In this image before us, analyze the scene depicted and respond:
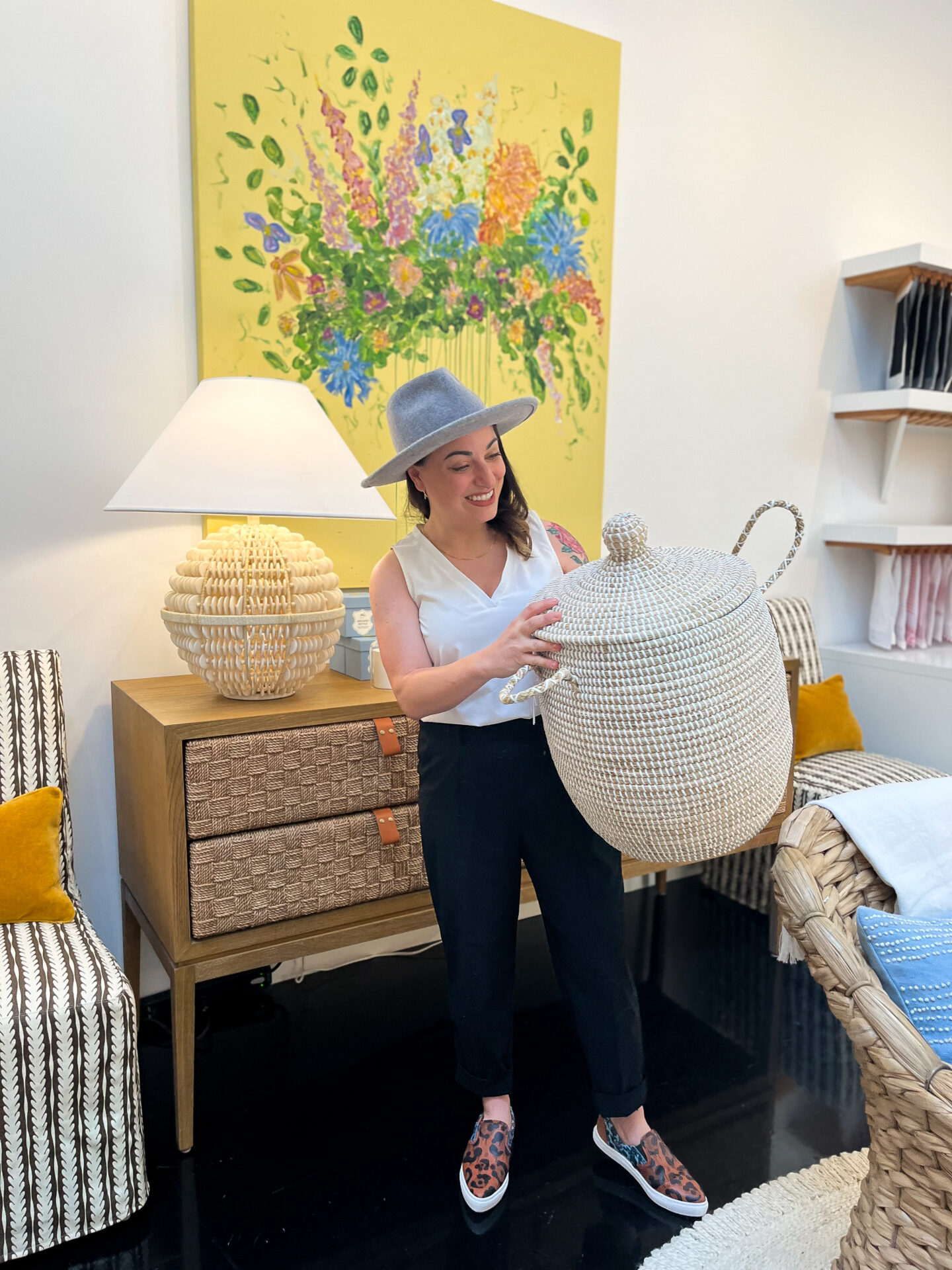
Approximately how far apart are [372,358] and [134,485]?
2.51ft

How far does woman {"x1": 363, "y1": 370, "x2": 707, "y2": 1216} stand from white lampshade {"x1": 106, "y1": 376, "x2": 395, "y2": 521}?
9.3 inches

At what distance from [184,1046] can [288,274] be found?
1628 mm

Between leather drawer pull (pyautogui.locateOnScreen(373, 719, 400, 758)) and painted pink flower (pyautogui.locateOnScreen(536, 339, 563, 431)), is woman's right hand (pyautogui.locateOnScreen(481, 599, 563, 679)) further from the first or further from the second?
painted pink flower (pyautogui.locateOnScreen(536, 339, 563, 431))

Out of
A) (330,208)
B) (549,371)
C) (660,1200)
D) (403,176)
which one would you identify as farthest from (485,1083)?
(403,176)

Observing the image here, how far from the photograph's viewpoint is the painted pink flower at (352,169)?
2.10 m

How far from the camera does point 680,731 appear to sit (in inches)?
42.4

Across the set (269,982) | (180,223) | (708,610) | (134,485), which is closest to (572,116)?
(180,223)

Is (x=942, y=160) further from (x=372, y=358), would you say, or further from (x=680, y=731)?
(x=680, y=731)

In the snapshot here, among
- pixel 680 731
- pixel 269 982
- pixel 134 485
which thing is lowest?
pixel 269 982

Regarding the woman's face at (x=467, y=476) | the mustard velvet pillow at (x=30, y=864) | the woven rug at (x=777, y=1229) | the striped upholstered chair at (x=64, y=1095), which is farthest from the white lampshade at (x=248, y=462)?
the woven rug at (x=777, y=1229)

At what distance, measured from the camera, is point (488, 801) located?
1498 millimetres

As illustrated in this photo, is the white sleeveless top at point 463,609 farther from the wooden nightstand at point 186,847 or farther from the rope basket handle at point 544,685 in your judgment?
the wooden nightstand at point 186,847

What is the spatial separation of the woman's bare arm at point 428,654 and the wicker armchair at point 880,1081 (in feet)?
1.50

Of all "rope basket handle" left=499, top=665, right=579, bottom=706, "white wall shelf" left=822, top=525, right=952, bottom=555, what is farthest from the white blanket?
"white wall shelf" left=822, top=525, right=952, bottom=555
